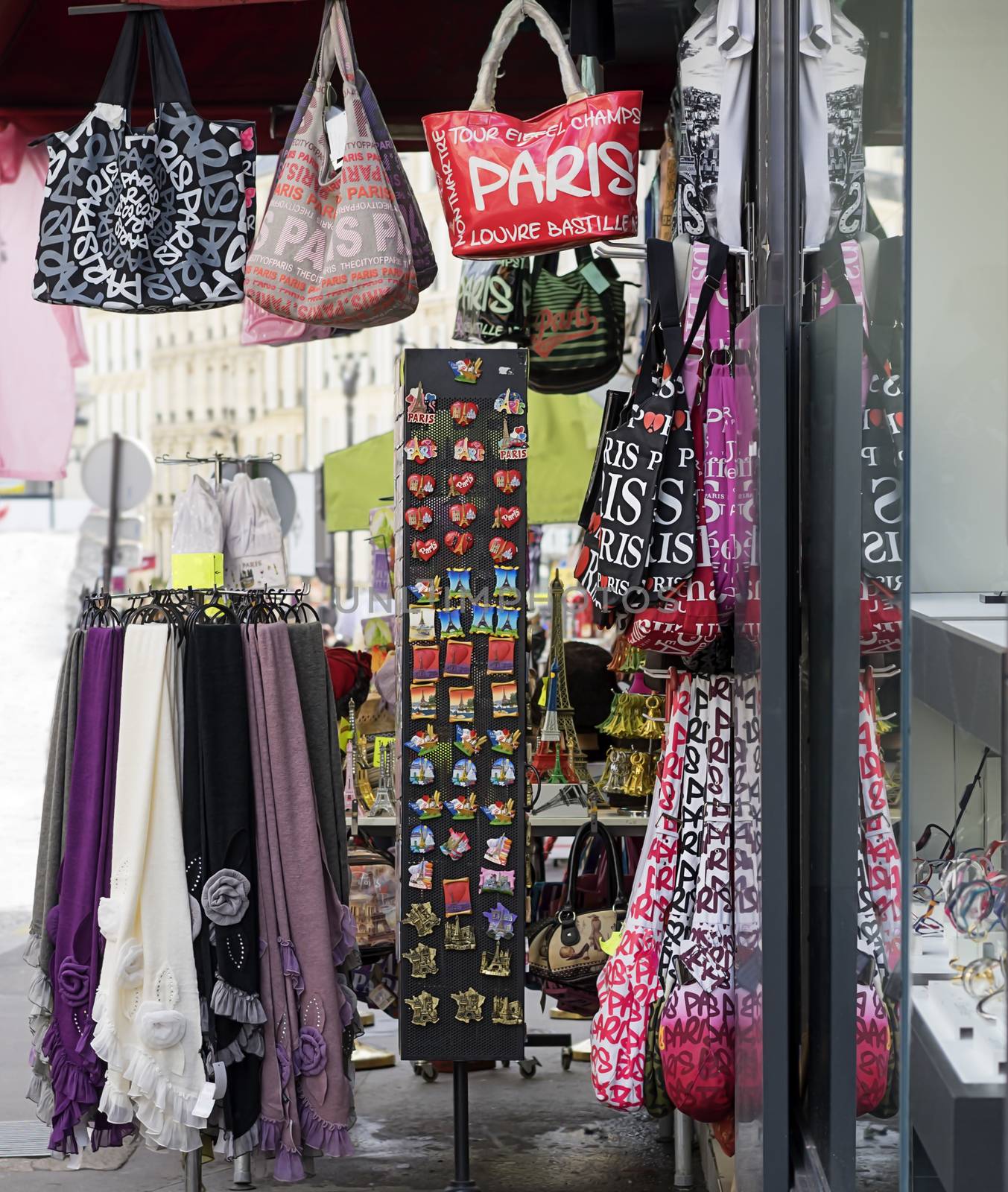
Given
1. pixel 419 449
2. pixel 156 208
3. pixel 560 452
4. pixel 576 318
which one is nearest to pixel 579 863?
pixel 419 449

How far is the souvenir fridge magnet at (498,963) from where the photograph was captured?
12.7ft

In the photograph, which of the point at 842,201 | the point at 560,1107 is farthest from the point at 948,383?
the point at 560,1107

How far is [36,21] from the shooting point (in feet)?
15.4

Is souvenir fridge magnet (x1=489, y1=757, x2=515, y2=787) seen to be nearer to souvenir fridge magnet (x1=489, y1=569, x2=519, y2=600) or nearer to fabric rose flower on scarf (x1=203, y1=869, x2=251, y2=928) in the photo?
souvenir fridge magnet (x1=489, y1=569, x2=519, y2=600)

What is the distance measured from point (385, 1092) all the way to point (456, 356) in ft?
8.57

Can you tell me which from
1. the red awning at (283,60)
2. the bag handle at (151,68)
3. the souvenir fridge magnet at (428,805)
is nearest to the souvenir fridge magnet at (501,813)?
the souvenir fridge magnet at (428,805)

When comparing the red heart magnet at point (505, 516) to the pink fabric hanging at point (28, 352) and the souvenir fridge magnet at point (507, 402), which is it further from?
the pink fabric hanging at point (28, 352)

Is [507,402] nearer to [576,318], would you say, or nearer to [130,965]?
[576,318]

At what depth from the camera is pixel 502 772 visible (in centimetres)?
385

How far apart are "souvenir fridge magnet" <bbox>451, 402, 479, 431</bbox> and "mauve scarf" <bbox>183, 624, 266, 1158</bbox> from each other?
0.84 m

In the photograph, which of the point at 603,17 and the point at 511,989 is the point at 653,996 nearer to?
the point at 511,989

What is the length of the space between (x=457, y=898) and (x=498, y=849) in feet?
0.54

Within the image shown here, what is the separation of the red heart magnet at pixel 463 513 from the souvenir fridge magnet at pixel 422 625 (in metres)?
0.23

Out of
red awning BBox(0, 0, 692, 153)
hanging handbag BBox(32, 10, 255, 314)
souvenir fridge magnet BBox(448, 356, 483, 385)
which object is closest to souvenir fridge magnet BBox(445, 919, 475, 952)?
souvenir fridge magnet BBox(448, 356, 483, 385)
